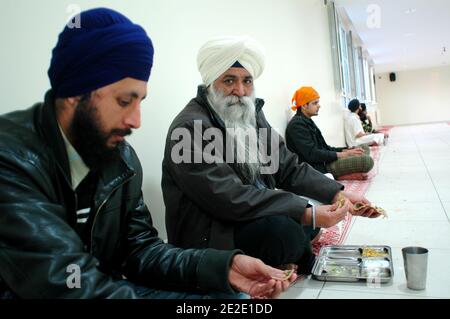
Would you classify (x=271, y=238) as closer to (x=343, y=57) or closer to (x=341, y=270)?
(x=341, y=270)

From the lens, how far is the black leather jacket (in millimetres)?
754

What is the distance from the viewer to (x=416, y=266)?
159 cm

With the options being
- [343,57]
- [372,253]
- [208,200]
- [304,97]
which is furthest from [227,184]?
[343,57]

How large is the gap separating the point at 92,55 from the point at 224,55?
3.64 ft

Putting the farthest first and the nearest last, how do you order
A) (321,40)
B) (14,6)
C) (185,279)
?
(321,40), (14,6), (185,279)

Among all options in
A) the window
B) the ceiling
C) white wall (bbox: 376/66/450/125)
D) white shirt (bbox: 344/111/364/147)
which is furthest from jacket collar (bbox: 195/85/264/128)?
white wall (bbox: 376/66/450/125)

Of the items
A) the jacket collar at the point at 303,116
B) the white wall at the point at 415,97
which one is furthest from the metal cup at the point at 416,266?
the white wall at the point at 415,97

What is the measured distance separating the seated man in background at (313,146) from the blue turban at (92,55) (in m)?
3.14

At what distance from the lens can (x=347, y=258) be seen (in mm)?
2014

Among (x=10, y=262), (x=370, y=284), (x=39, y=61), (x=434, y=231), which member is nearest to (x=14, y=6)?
(x=39, y=61)

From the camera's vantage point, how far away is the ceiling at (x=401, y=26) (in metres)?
7.49

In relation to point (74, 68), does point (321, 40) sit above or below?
above

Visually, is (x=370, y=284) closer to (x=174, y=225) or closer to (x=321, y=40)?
(x=174, y=225)
